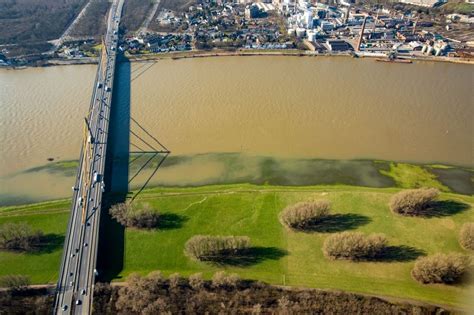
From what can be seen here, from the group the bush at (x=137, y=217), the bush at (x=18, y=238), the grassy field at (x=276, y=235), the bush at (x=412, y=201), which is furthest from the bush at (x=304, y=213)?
the bush at (x=18, y=238)

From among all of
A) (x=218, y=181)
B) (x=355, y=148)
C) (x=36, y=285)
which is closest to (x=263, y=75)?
(x=355, y=148)

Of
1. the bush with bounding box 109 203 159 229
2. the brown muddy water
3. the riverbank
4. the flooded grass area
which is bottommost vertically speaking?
the bush with bounding box 109 203 159 229

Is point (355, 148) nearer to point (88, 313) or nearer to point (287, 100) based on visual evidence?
point (287, 100)

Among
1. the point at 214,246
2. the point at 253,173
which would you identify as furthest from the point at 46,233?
the point at 253,173

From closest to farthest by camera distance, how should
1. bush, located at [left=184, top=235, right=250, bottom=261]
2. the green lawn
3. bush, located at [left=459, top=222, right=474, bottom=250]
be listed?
the green lawn → bush, located at [left=184, top=235, right=250, bottom=261] → bush, located at [left=459, top=222, right=474, bottom=250]

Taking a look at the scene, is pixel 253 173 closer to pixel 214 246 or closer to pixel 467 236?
pixel 214 246

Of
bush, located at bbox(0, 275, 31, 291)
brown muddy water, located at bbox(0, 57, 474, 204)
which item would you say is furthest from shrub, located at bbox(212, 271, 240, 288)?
bush, located at bbox(0, 275, 31, 291)

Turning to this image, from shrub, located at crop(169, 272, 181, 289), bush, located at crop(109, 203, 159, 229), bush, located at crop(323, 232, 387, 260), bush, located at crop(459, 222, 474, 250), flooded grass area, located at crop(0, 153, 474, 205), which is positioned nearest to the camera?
shrub, located at crop(169, 272, 181, 289)

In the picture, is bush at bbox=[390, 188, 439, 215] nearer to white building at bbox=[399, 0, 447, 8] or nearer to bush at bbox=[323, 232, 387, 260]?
bush at bbox=[323, 232, 387, 260]
